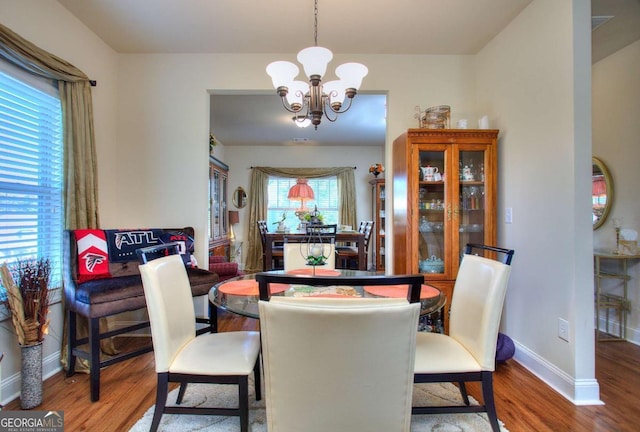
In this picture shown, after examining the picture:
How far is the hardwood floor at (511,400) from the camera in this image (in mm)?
1626

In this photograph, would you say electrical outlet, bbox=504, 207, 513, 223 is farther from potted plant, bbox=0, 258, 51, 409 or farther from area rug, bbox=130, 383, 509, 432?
potted plant, bbox=0, 258, 51, 409

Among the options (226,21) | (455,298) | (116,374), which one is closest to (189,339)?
(116,374)

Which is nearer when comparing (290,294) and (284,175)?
(290,294)

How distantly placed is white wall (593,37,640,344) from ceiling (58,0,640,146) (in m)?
0.18

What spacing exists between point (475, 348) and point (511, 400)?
74 centimetres

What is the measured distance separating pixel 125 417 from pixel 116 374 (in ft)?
1.98

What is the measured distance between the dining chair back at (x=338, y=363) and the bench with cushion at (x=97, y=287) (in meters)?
1.34

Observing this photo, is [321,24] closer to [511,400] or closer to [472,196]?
[472,196]

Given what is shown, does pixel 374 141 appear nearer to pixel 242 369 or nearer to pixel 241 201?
pixel 241 201

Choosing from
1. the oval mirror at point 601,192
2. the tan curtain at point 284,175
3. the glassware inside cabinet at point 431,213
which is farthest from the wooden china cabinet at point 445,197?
the tan curtain at point 284,175

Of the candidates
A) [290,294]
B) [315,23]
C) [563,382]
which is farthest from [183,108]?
[563,382]

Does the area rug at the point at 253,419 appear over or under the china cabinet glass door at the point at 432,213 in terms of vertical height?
under

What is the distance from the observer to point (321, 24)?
2463mm

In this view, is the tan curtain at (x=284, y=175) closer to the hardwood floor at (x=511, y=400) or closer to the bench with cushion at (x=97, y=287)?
the bench with cushion at (x=97, y=287)
